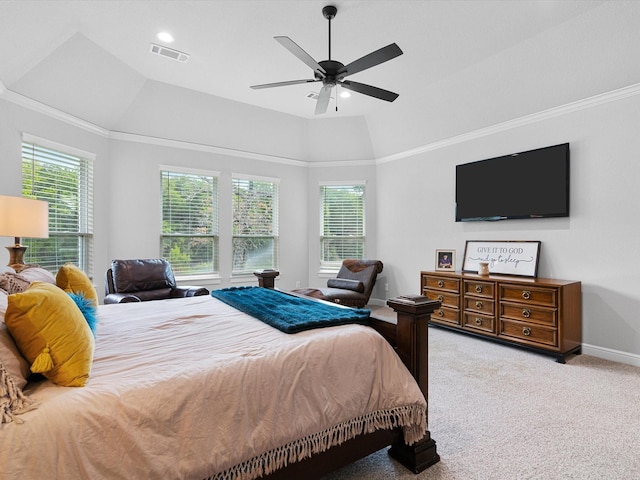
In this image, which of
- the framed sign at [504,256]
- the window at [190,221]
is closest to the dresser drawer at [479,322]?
the framed sign at [504,256]

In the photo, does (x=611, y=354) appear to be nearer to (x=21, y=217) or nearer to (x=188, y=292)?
(x=188, y=292)

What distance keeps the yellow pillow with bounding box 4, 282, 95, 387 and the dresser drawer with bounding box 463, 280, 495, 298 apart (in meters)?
4.00

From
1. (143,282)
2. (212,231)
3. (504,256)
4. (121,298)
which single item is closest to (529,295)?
(504,256)

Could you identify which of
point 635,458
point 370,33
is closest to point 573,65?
point 370,33

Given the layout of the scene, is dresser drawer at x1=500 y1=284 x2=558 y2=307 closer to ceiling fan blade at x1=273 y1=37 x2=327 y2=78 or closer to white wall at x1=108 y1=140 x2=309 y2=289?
ceiling fan blade at x1=273 y1=37 x2=327 y2=78

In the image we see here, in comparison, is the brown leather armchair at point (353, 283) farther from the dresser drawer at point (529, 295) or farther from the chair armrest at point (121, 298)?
the chair armrest at point (121, 298)

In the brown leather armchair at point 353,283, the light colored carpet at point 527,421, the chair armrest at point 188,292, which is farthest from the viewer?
the brown leather armchair at point 353,283

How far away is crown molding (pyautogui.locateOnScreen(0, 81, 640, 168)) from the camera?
3578 mm

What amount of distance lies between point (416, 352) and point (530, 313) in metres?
2.51

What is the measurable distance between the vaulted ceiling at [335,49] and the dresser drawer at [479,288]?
215 cm

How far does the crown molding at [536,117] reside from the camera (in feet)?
11.5

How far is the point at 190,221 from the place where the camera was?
5.65 metres

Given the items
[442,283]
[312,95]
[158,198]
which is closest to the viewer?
[442,283]

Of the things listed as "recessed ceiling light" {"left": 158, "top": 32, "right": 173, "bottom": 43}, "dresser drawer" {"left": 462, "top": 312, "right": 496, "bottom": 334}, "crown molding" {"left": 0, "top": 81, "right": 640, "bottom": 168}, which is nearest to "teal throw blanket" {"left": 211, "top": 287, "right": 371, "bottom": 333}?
"dresser drawer" {"left": 462, "top": 312, "right": 496, "bottom": 334}
